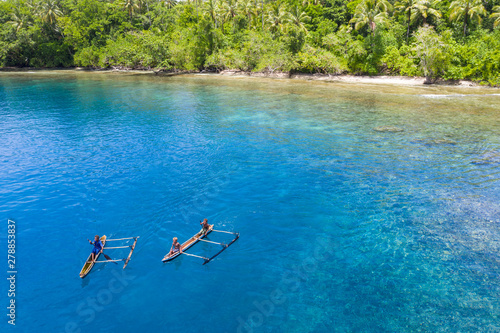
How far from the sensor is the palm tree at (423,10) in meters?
72.6

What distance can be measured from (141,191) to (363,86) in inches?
2450

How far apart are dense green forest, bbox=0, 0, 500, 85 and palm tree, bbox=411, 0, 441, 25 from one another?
22cm

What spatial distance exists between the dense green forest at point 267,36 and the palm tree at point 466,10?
0.21 m

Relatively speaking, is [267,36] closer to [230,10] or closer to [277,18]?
[277,18]

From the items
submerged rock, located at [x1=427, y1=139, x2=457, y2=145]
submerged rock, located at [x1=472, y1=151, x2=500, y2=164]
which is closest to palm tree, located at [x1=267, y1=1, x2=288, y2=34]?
submerged rock, located at [x1=427, y1=139, x2=457, y2=145]

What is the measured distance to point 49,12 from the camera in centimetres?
11031

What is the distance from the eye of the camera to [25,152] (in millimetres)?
31250

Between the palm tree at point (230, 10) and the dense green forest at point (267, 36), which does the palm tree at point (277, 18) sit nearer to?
the dense green forest at point (267, 36)

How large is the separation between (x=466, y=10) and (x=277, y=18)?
49.9 meters

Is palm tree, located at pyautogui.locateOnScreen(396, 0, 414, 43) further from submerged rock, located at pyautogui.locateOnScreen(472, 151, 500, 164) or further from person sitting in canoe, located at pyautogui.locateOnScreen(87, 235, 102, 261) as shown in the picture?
person sitting in canoe, located at pyautogui.locateOnScreen(87, 235, 102, 261)

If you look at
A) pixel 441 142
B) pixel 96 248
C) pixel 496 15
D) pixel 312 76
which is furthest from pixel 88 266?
pixel 496 15

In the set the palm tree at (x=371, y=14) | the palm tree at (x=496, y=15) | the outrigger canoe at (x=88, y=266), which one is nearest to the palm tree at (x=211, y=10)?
the palm tree at (x=371, y=14)

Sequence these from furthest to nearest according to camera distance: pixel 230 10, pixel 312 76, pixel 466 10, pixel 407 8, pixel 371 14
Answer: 1. pixel 230 10
2. pixel 312 76
3. pixel 371 14
4. pixel 407 8
5. pixel 466 10

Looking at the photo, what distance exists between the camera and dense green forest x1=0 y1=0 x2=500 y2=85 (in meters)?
66.6
